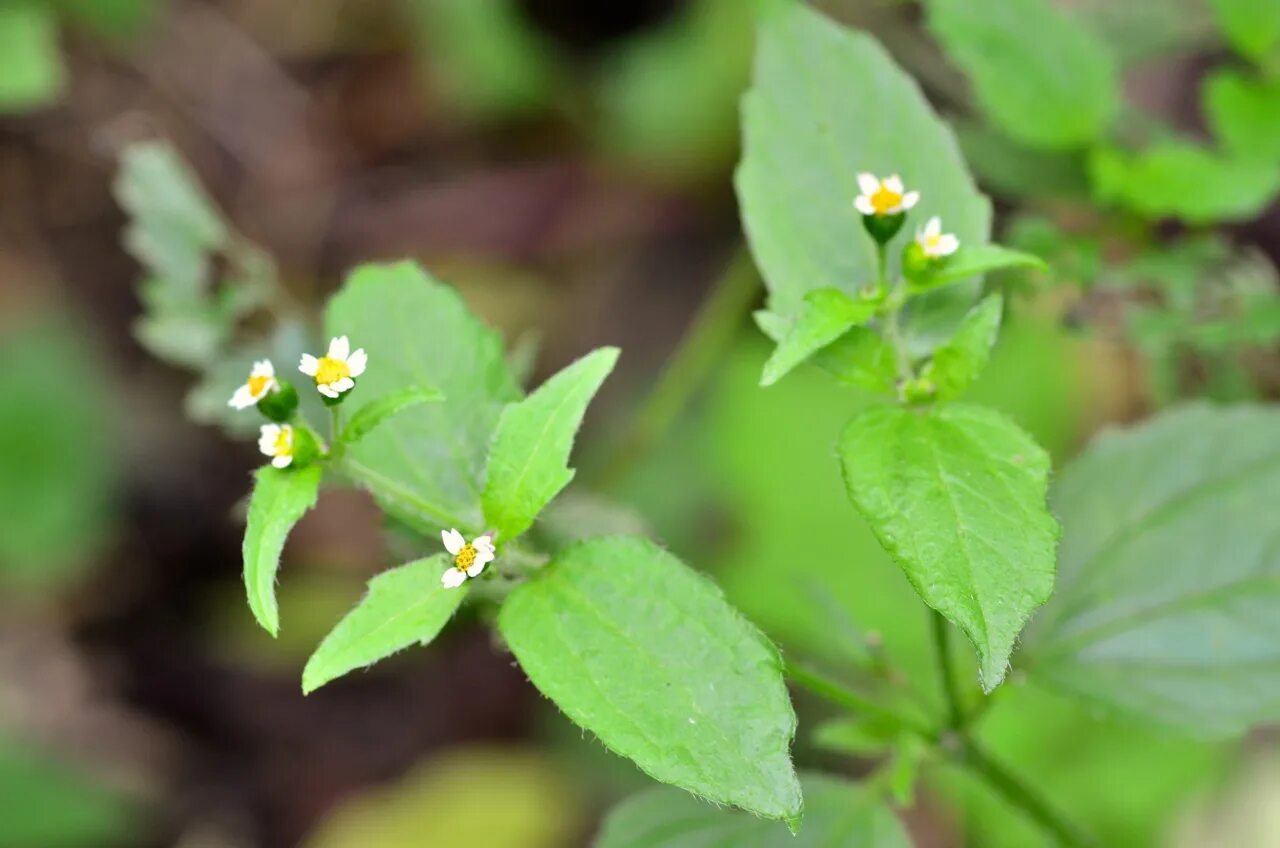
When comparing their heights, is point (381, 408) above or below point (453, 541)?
above

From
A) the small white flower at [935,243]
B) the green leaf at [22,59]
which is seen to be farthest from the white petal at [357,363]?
the green leaf at [22,59]

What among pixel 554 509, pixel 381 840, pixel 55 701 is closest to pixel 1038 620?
pixel 554 509

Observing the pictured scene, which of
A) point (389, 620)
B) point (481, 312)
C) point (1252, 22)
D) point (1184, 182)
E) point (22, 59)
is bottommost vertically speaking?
point (481, 312)

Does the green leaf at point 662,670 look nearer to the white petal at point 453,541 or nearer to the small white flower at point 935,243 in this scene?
the white petal at point 453,541

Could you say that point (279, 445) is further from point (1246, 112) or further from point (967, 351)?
point (1246, 112)

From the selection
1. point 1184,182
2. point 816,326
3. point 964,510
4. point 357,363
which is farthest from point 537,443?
point 1184,182

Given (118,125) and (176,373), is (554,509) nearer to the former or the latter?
(176,373)

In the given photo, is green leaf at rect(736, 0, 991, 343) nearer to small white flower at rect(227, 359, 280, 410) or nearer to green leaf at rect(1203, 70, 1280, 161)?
small white flower at rect(227, 359, 280, 410)
